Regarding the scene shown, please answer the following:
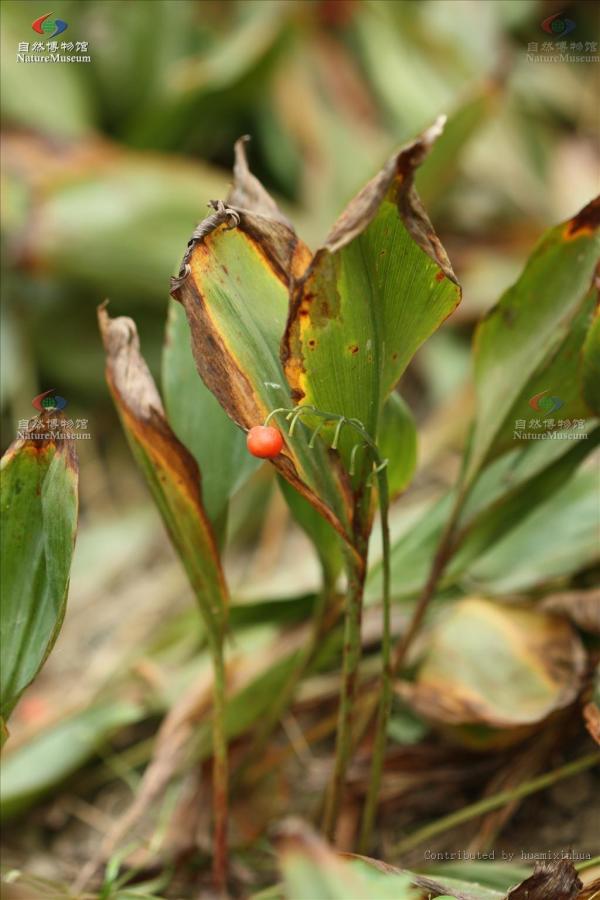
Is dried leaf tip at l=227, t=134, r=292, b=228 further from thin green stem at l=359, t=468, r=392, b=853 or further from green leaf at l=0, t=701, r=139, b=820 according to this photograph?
green leaf at l=0, t=701, r=139, b=820

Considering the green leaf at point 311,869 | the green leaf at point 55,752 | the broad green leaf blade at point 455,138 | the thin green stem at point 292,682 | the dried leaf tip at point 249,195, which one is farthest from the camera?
the broad green leaf blade at point 455,138

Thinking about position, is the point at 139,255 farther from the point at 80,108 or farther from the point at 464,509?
the point at 464,509

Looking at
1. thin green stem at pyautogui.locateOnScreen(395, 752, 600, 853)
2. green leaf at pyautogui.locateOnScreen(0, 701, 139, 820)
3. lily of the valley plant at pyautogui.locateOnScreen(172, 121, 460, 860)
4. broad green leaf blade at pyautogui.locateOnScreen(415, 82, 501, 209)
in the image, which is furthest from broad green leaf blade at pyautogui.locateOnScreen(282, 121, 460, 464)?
broad green leaf blade at pyautogui.locateOnScreen(415, 82, 501, 209)

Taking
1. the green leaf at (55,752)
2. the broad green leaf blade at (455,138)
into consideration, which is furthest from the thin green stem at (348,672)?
the broad green leaf blade at (455,138)

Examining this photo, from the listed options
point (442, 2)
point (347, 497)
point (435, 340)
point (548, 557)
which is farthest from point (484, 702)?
point (442, 2)

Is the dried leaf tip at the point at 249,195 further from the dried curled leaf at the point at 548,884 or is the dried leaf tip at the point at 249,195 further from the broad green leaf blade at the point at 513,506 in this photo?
the dried curled leaf at the point at 548,884
